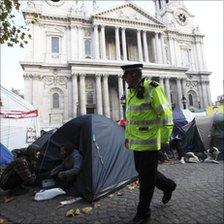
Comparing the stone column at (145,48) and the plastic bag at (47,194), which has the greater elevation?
the stone column at (145,48)

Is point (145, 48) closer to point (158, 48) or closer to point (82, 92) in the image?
point (158, 48)

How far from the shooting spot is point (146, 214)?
4.02 meters

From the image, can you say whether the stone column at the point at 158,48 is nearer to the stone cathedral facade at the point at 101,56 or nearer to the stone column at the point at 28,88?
the stone cathedral facade at the point at 101,56

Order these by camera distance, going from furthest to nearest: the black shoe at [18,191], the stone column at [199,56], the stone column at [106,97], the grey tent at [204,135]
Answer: the stone column at [199,56]
the stone column at [106,97]
the grey tent at [204,135]
the black shoe at [18,191]

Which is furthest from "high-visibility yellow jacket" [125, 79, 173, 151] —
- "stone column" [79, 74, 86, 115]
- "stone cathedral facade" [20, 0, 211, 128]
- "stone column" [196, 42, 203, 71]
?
"stone column" [196, 42, 203, 71]

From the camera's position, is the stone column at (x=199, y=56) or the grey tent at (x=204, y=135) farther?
the stone column at (x=199, y=56)

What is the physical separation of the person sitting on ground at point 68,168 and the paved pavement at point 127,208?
42cm

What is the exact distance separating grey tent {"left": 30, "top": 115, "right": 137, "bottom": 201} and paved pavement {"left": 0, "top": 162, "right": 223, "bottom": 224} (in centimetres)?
34

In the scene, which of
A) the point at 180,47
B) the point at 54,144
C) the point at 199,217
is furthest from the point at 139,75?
the point at 180,47

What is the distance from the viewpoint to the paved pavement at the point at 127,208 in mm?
4492

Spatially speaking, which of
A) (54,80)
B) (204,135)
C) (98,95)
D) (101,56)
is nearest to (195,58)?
(101,56)

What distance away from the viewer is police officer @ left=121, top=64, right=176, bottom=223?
3.90m

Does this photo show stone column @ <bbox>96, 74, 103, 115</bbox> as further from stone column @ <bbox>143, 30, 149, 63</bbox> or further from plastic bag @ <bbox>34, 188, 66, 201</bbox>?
plastic bag @ <bbox>34, 188, 66, 201</bbox>

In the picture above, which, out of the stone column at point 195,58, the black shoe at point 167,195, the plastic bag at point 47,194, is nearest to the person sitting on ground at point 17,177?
the plastic bag at point 47,194
